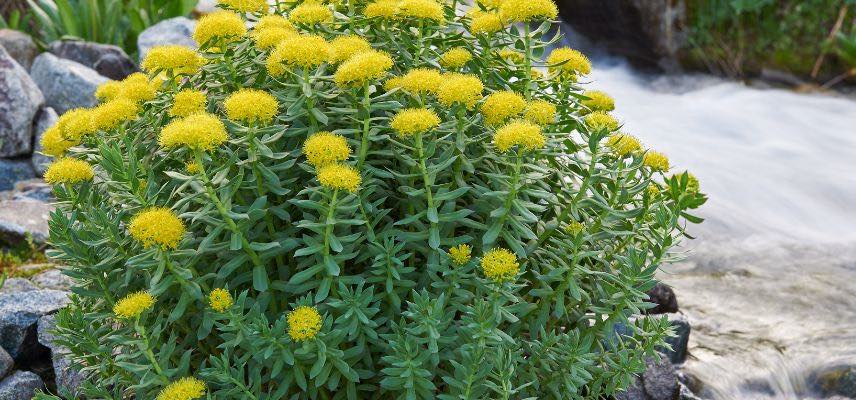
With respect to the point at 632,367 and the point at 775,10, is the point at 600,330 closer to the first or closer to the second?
the point at 632,367

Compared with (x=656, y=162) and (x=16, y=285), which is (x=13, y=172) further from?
(x=656, y=162)

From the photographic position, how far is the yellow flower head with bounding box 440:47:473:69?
8.56 feet

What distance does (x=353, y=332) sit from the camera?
2252 millimetres

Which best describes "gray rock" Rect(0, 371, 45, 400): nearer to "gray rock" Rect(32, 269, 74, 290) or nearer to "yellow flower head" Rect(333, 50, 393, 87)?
"gray rock" Rect(32, 269, 74, 290)

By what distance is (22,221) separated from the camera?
4.57m

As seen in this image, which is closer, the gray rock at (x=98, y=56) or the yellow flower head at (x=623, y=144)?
the yellow flower head at (x=623, y=144)

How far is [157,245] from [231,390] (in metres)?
0.44

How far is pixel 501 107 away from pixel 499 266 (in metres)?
0.46

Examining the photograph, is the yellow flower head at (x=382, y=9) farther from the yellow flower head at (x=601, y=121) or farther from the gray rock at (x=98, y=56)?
the gray rock at (x=98, y=56)

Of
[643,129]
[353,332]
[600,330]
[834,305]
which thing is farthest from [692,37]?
[353,332]

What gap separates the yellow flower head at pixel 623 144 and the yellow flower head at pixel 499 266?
25.6 inches

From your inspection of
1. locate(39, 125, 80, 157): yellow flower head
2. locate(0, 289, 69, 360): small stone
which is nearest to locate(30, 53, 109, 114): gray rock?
locate(0, 289, 69, 360): small stone

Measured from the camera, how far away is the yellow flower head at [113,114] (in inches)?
100.0

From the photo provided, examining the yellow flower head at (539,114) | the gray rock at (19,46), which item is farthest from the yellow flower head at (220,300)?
Result: the gray rock at (19,46)
